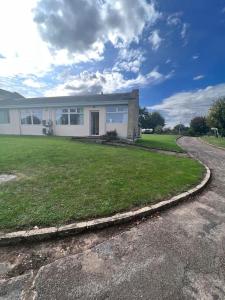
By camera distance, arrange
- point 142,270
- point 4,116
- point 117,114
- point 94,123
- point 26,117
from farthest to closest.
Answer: point 4,116 < point 26,117 < point 94,123 < point 117,114 < point 142,270

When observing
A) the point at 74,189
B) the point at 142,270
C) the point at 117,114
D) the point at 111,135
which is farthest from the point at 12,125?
the point at 142,270

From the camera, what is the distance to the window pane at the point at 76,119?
16.2m

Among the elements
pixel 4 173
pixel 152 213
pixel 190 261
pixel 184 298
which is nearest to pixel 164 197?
pixel 152 213

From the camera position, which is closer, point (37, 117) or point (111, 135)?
point (111, 135)

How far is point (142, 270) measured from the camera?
210cm

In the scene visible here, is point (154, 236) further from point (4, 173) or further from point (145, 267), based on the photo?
point (4, 173)

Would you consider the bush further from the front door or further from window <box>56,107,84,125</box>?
window <box>56,107,84,125</box>

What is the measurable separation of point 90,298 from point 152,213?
200cm

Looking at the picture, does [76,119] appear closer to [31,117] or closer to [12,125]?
[31,117]

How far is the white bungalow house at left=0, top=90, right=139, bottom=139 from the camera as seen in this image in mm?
14672

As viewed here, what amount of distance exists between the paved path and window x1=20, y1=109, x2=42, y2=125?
17058mm

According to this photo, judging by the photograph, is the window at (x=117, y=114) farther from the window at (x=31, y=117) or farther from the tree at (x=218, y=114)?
the tree at (x=218, y=114)

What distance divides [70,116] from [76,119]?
66 cm

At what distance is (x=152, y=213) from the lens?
3443 millimetres
